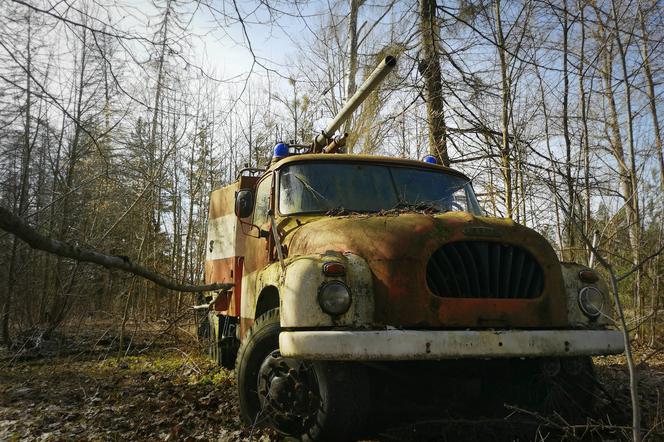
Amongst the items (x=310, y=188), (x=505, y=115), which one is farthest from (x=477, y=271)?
(x=505, y=115)

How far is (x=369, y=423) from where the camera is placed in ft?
11.6

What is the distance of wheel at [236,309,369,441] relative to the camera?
3.30 m

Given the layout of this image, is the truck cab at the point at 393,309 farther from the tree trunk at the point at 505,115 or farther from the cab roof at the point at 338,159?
the tree trunk at the point at 505,115

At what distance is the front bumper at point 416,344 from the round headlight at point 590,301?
0.70 m

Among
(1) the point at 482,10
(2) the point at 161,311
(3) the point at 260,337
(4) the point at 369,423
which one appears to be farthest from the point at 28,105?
(2) the point at 161,311

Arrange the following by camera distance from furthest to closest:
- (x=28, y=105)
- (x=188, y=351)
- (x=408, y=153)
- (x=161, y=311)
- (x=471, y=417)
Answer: (x=161, y=311), (x=408, y=153), (x=188, y=351), (x=28, y=105), (x=471, y=417)

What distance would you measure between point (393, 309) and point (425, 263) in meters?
0.40

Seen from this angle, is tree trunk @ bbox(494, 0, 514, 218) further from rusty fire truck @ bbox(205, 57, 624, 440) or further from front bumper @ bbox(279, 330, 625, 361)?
front bumper @ bbox(279, 330, 625, 361)

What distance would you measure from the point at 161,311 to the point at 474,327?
12254 mm

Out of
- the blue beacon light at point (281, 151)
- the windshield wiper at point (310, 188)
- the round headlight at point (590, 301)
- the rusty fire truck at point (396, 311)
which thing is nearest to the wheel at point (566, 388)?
the rusty fire truck at point (396, 311)

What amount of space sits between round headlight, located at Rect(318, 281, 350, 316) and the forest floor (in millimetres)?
977

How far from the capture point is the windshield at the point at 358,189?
493 cm

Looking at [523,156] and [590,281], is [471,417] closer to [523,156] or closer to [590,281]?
[590,281]

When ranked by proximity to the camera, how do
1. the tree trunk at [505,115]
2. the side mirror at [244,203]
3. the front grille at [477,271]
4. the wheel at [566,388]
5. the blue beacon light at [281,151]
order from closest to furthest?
1. the front grille at [477,271]
2. the wheel at [566,388]
3. the side mirror at [244,203]
4. the blue beacon light at [281,151]
5. the tree trunk at [505,115]
